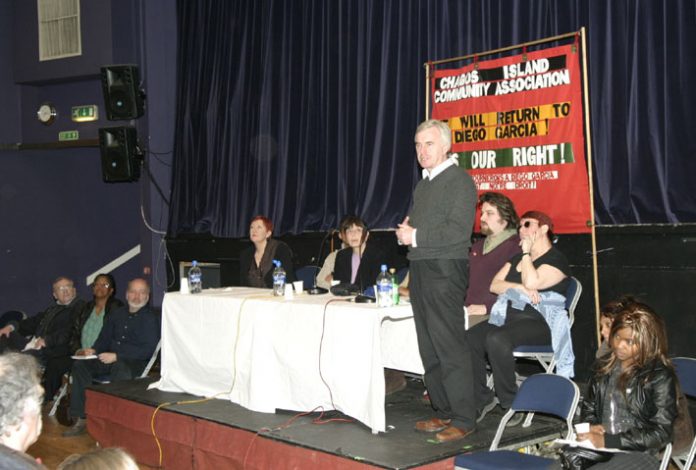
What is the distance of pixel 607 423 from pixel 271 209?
189 inches

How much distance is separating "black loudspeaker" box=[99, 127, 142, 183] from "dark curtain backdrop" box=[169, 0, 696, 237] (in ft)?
1.77

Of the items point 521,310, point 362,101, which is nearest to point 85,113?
point 362,101

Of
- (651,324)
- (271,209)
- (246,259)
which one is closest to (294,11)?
(271,209)

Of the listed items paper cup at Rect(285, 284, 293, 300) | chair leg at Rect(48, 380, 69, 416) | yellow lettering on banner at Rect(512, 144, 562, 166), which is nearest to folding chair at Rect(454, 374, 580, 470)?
paper cup at Rect(285, 284, 293, 300)

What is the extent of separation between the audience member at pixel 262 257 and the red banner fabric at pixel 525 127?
1486 millimetres

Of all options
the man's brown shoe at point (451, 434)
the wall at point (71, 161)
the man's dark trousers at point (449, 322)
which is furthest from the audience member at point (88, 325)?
the man's brown shoe at point (451, 434)

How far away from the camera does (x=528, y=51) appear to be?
18.9 feet

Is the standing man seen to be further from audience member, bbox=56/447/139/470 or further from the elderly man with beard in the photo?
the elderly man with beard

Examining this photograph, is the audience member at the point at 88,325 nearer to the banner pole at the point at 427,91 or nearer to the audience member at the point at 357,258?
the audience member at the point at 357,258

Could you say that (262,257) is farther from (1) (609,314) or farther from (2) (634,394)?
(2) (634,394)

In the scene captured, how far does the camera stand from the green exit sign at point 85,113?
9.01m

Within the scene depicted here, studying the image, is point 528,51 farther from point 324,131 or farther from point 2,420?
point 2,420

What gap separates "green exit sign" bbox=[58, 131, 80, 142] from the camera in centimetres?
916

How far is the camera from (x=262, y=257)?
6270mm
